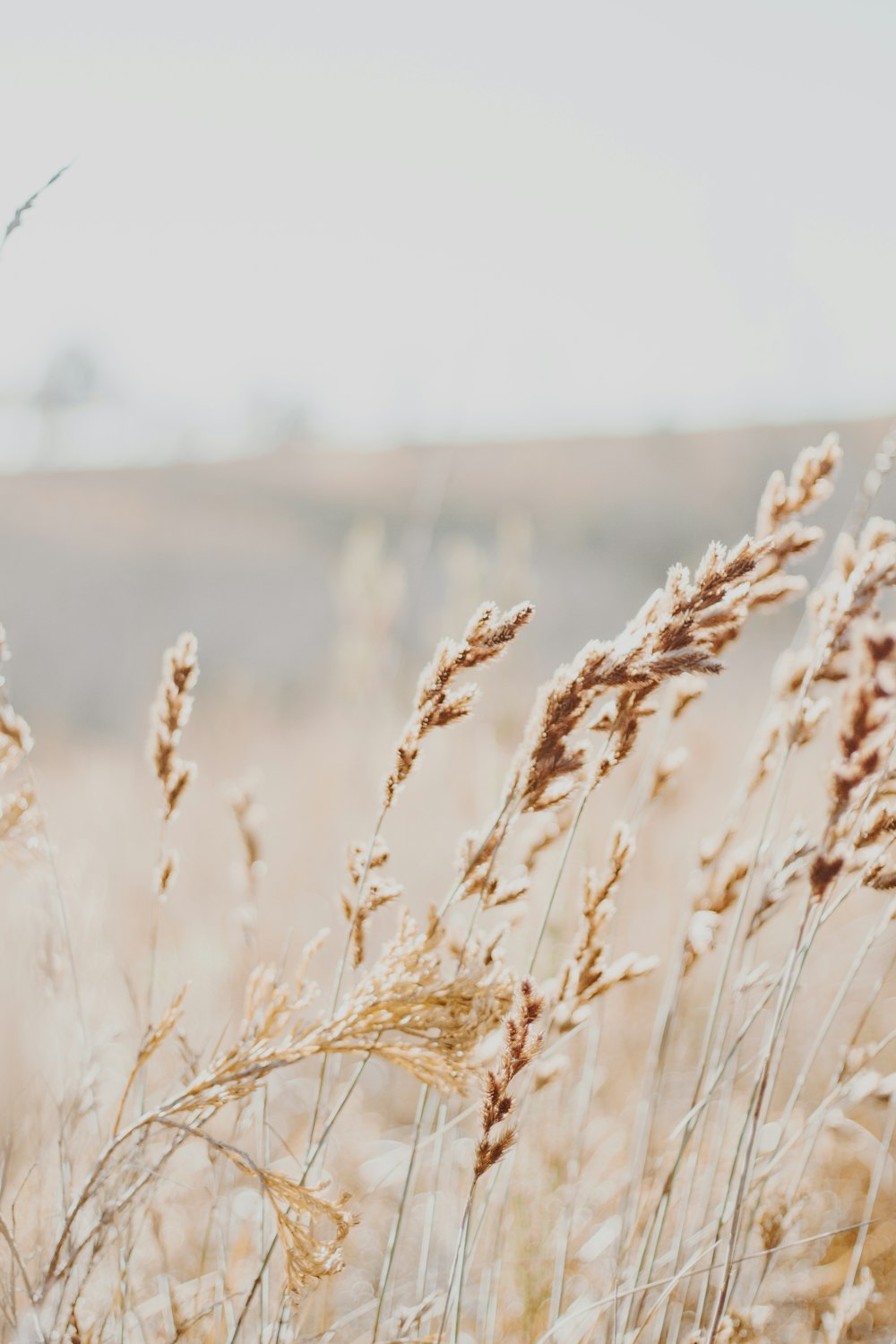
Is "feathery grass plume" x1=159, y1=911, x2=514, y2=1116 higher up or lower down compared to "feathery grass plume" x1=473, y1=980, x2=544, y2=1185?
higher up

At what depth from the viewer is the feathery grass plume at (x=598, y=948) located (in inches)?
40.4

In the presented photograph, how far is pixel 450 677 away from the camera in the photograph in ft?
3.02

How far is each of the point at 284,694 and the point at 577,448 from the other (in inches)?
1086

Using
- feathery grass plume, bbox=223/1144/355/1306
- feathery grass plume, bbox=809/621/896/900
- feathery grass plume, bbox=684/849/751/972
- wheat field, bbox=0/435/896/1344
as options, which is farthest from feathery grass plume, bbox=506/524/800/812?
feathery grass plume, bbox=223/1144/355/1306

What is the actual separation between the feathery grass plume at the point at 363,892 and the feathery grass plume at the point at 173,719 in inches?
9.6

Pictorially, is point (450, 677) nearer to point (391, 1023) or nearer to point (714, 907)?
point (391, 1023)

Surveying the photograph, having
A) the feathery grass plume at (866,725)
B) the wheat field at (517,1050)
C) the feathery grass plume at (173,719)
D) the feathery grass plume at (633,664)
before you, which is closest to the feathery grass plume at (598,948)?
the wheat field at (517,1050)

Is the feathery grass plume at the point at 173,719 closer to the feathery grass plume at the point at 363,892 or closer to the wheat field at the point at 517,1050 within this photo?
the wheat field at the point at 517,1050

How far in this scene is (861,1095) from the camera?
1.18 m

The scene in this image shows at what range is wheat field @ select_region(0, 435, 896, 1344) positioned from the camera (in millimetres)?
868

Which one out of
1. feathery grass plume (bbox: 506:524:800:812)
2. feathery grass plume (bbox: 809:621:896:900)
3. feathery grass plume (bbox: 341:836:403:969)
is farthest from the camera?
feathery grass plume (bbox: 341:836:403:969)

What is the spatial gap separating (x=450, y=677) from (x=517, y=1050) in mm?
352

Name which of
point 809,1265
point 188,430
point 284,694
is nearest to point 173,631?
point 284,694

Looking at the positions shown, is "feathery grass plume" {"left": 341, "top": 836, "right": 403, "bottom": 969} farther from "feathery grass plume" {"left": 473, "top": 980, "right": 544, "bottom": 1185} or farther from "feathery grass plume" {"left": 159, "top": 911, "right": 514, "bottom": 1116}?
"feathery grass plume" {"left": 473, "top": 980, "right": 544, "bottom": 1185}
